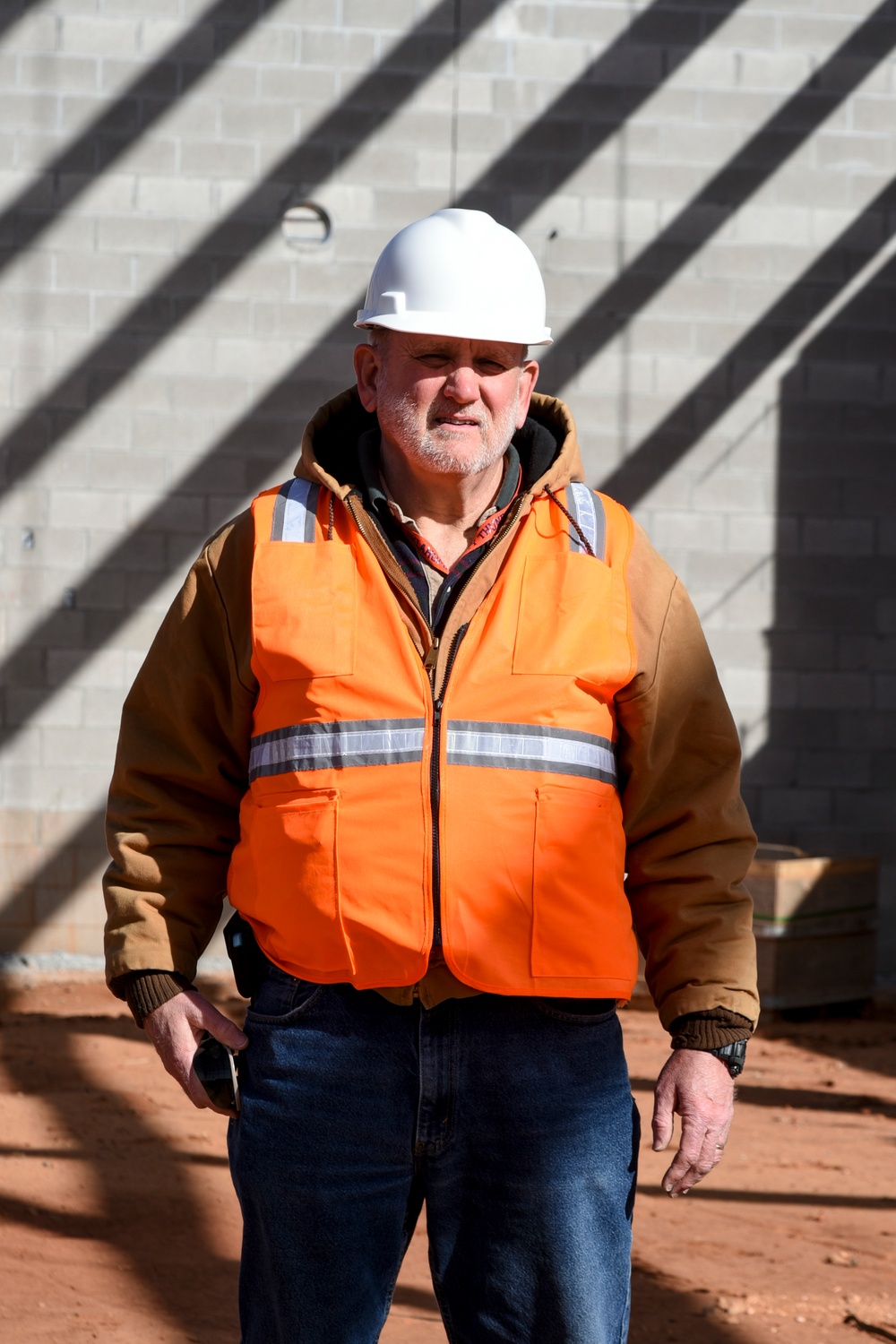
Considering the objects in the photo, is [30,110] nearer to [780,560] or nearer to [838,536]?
[780,560]

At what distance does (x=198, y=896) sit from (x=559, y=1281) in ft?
2.58

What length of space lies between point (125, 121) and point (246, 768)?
6.41m

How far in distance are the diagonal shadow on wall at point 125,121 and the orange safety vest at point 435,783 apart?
20.5 feet

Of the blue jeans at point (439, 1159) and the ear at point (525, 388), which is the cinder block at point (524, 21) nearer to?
the ear at point (525, 388)

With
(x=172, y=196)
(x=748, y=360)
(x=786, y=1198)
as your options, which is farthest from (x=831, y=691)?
(x=172, y=196)

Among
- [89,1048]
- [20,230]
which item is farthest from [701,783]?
[20,230]

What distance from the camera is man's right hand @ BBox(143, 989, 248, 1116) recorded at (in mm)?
2053

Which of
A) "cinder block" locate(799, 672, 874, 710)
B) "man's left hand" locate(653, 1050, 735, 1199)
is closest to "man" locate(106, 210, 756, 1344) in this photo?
"man's left hand" locate(653, 1050, 735, 1199)

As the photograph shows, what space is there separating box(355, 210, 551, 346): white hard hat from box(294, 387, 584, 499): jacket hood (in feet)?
0.53

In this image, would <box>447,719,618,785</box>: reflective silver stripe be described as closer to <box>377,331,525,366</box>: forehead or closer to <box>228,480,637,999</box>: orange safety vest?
<box>228,480,637,999</box>: orange safety vest

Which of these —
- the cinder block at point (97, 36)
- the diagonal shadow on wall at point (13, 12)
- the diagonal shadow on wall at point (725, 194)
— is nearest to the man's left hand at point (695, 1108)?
the diagonal shadow on wall at point (725, 194)

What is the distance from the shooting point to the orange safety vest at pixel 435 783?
1.92 m

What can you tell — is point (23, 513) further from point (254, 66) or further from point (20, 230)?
point (254, 66)

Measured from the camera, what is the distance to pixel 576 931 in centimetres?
196
